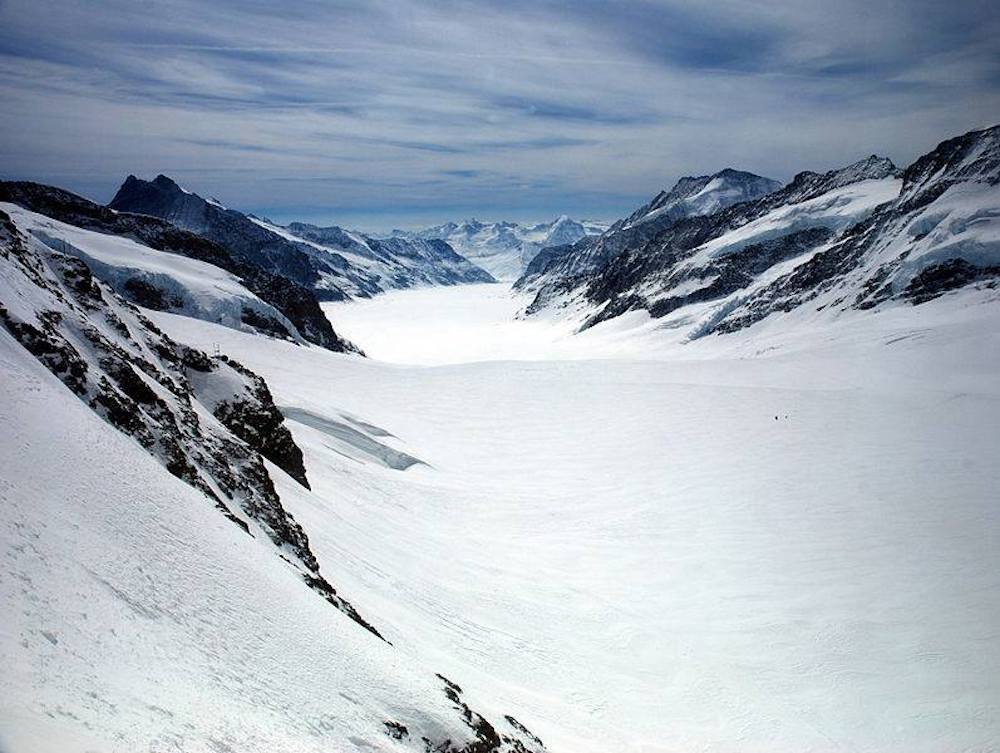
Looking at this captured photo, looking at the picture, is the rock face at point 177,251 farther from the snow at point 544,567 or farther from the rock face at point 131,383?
the rock face at point 131,383

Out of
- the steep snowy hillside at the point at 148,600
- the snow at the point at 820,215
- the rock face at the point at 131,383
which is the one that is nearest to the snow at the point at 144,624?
the steep snowy hillside at the point at 148,600

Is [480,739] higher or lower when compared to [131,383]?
lower

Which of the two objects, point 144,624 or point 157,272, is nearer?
point 144,624

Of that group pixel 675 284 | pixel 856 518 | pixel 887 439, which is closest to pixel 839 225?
pixel 675 284

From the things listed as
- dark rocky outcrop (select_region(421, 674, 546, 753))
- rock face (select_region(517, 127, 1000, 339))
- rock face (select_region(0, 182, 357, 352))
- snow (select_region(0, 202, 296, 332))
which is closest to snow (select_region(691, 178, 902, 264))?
rock face (select_region(517, 127, 1000, 339))

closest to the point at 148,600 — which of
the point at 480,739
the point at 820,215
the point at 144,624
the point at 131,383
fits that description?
the point at 144,624

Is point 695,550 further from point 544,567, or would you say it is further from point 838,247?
point 838,247
